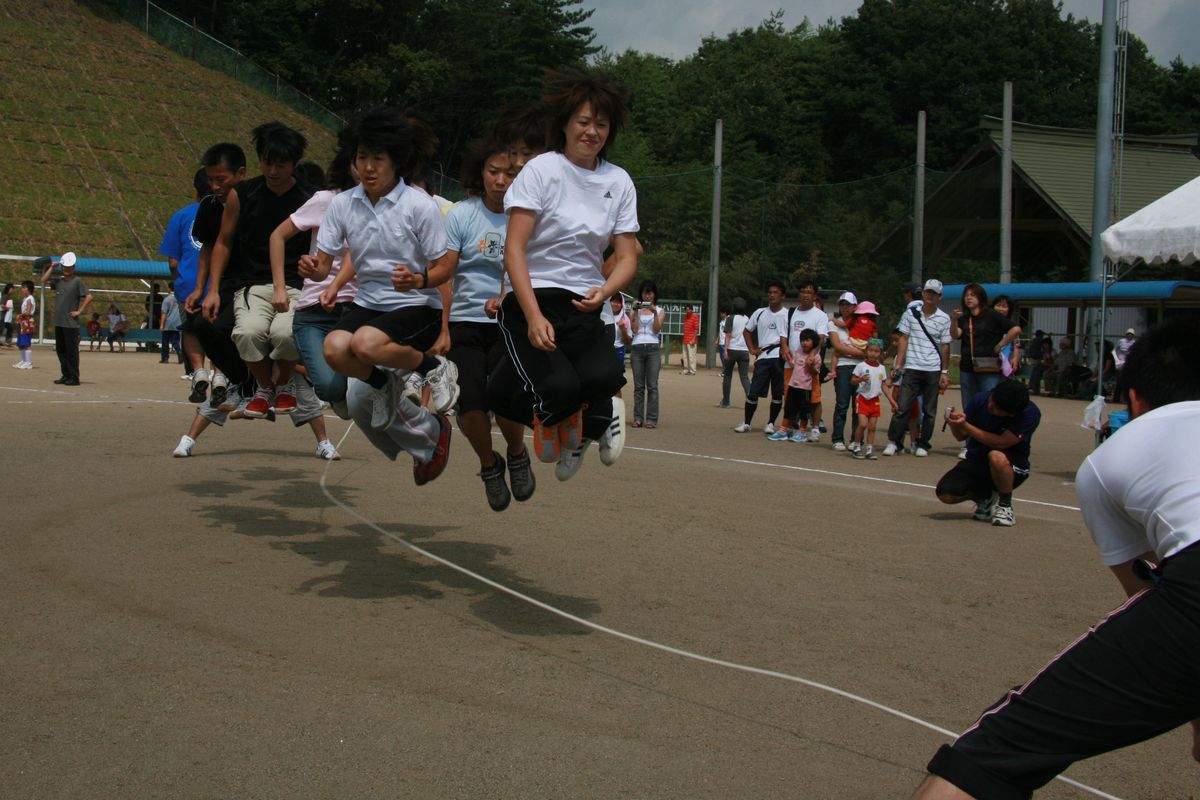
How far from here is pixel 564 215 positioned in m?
5.93

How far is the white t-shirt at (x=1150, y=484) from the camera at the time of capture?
2793 mm

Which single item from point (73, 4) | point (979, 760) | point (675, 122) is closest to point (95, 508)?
point (979, 760)

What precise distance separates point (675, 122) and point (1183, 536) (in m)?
81.5

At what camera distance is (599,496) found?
32.9 feet

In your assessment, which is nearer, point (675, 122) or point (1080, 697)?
point (1080, 697)

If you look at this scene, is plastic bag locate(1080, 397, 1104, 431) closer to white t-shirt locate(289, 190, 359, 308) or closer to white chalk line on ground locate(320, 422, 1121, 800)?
white chalk line on ground locate(320, 422, 1121, 800)

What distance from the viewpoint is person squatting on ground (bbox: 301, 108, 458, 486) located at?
6.59m

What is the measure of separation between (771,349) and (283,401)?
348 inches

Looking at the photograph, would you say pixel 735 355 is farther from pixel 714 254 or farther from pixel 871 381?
pixel 714 254

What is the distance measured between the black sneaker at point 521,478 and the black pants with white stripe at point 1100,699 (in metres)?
3.91

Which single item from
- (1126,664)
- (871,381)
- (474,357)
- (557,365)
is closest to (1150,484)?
(1126,664)

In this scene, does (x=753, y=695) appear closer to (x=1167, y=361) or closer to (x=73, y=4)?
(x=1167, y=361)

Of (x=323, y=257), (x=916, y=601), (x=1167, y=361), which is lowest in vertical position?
(x=916, y=601)

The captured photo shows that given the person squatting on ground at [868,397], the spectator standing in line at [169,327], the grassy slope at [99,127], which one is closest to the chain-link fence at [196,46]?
the grassy slope at [99,127]
